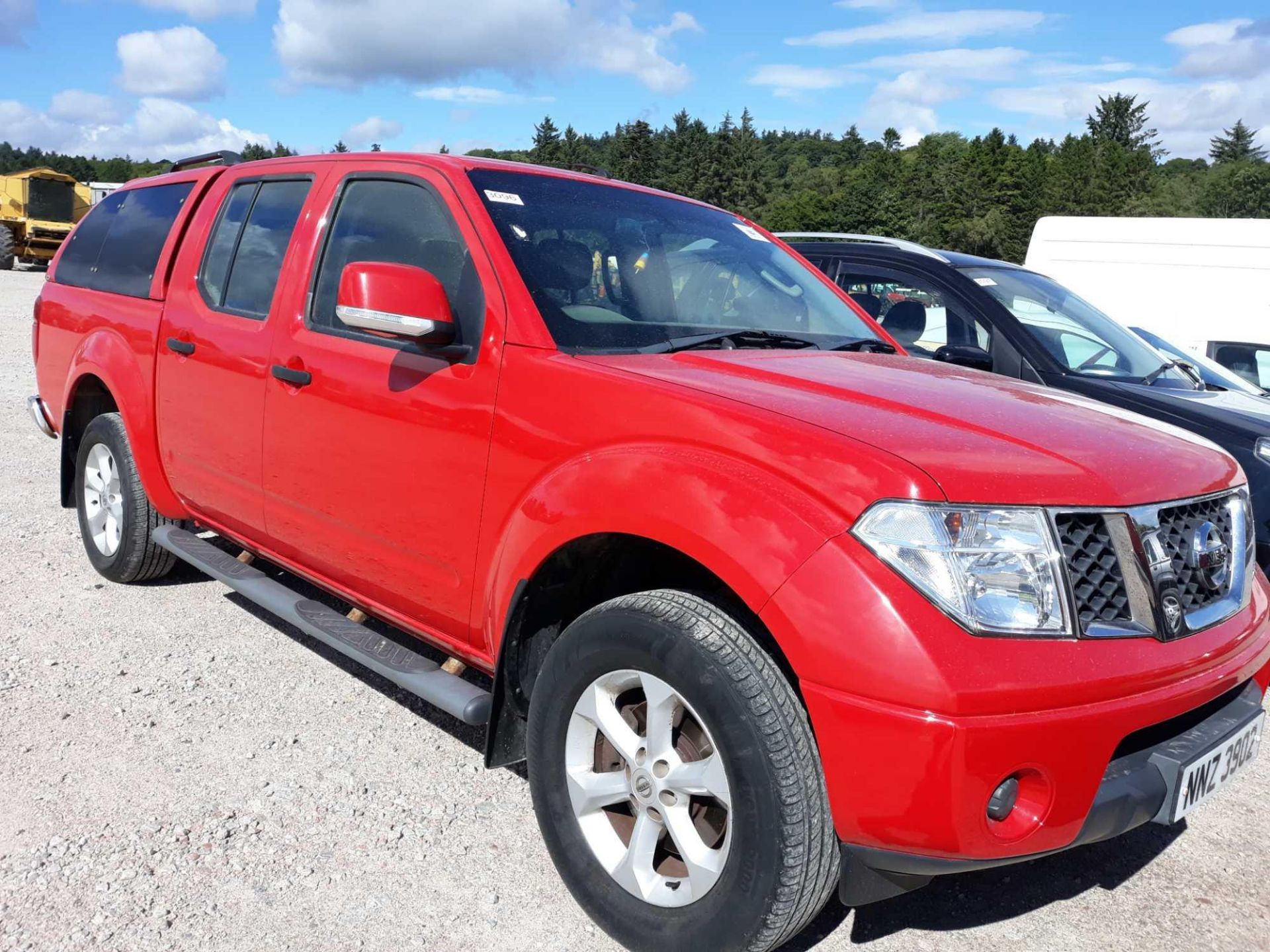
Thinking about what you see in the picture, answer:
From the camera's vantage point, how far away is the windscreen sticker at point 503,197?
10.4 ft

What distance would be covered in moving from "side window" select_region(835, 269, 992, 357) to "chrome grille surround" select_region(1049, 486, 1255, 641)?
10.9 ft

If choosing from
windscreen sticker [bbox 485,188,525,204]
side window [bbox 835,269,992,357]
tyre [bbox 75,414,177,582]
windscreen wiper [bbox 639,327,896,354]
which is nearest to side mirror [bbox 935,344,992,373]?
side window [bbox 835,269,992,357]

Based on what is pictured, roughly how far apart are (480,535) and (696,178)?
119 m

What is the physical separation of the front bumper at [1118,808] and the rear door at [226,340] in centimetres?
260

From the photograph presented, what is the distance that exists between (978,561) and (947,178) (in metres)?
108

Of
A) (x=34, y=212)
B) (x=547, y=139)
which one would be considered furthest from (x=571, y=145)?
(x=34, y=212)

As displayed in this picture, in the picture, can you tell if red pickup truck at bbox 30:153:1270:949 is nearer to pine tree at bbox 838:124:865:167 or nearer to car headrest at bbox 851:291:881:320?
car headrest at bbox 851:291:881:320

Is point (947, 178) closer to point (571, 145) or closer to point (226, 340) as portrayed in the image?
point (571, 145)

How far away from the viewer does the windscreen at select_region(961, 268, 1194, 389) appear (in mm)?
5680

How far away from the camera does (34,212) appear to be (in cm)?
3178

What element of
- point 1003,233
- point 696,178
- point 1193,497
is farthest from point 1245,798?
point 696,178

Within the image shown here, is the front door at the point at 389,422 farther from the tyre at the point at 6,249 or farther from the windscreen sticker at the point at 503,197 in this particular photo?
the tyre at the point at 6,249

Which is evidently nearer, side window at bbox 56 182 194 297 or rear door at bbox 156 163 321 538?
rear door at bbox 156 163 321 538

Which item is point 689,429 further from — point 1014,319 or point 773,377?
point 1014,319
